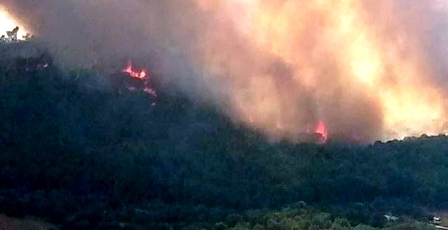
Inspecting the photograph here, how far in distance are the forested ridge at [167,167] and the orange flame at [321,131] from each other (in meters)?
0.49

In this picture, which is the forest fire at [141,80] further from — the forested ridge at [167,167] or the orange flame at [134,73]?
the forested ridge at [167,167]

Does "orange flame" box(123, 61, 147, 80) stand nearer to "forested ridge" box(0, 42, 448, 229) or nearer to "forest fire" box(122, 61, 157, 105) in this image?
"forest fire" box(122, 61, 157, 105)

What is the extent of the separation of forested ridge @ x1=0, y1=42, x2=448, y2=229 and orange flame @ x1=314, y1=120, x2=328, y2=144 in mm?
490

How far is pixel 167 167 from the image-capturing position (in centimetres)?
3619

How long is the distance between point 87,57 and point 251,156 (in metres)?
7.30

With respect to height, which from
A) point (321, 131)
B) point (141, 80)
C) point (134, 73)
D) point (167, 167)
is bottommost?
point (167, 167)

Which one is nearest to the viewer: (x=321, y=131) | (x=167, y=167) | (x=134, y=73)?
(x=167, y=167)

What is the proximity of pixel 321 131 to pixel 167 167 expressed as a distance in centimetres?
882

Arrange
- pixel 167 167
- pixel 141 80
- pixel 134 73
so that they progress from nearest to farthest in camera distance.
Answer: pixel 167 167 < pixel 141 80 < pixel 134 73

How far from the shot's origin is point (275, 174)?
3884 centimetres

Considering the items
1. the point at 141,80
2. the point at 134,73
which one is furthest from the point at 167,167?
the point at 134,73

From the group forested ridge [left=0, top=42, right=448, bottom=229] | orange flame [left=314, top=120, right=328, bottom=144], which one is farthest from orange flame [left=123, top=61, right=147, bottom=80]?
orange flame [left=314, top=120, right=328, bottom=144]

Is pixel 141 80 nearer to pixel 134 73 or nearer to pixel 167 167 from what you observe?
pixel 134 73

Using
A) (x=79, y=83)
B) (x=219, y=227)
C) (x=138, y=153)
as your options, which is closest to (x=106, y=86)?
(x=79, y=83)
